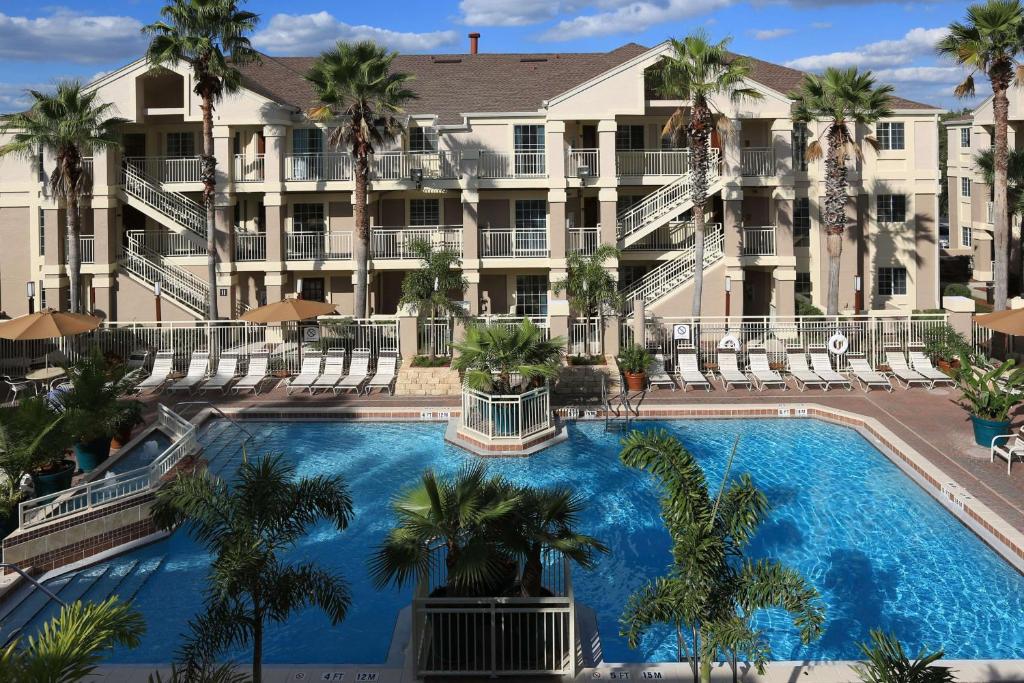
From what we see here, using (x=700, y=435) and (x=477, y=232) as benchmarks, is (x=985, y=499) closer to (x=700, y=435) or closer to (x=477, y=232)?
(x=700, y=435)

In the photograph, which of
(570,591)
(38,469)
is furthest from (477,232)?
(570,591)

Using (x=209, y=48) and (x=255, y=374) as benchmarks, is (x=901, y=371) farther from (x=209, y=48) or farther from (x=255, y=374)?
(x=209, y=48)

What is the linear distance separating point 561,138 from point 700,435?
14.3m

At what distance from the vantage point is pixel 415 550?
10227mm

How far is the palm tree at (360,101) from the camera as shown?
2970 centimetres

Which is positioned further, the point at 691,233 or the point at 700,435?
the point at 691,233

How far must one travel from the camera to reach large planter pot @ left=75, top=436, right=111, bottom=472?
17.8m

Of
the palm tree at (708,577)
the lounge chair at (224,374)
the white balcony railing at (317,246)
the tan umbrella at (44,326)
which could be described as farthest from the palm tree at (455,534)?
the white balcony railing at (317,246)

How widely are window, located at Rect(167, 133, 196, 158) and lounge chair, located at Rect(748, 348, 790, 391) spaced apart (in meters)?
20.7

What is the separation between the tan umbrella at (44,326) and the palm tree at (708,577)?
16.5 metres

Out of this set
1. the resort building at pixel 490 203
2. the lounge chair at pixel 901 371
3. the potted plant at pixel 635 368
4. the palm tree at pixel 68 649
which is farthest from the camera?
the resort building at pixel 490 203

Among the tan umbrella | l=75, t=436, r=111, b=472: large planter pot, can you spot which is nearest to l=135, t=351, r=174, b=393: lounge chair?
the tan umbrella

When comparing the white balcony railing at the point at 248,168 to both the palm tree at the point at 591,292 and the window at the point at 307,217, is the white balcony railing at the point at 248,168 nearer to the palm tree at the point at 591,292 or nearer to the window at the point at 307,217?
the window at the point at 307,217

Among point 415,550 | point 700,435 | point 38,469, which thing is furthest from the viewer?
point 700,435
